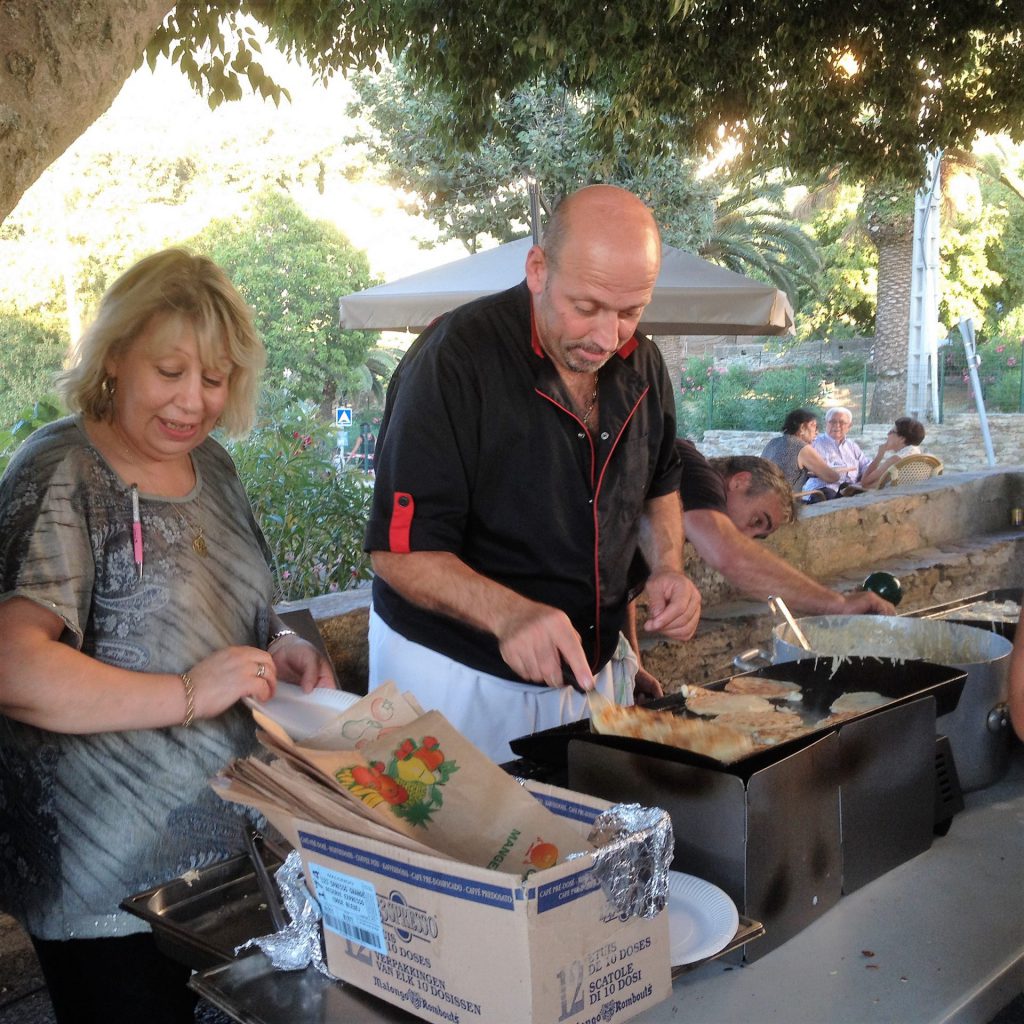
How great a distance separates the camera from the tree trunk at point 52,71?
2391mm

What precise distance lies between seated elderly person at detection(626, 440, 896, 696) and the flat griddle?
0.66 m

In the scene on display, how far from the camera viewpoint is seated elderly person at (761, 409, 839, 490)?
9.55 m

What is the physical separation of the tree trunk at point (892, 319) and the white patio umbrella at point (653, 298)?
1556 centimetres

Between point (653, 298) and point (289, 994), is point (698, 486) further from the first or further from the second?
point (653, 298)

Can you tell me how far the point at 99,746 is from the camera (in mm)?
1817

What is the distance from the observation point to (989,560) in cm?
681

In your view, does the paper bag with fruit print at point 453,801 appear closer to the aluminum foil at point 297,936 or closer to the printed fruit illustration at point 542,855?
the printed fruit illustration at point 542,855

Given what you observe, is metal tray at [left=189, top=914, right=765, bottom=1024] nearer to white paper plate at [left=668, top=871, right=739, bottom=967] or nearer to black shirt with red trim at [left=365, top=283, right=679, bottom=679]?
white paper plate at [left=668, top=871, right=739, bottom=967]

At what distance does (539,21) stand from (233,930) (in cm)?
477

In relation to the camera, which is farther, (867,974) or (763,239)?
(763,239)

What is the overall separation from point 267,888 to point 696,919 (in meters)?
0.60

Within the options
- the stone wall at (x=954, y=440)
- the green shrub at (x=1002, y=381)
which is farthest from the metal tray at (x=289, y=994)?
the green shrub at (x=1002, y=381)

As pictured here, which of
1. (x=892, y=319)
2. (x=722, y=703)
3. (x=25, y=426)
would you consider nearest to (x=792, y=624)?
(x=722, y=703)

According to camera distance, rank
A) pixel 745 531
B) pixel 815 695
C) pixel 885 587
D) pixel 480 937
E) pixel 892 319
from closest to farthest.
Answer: pixel 480 937 → pixel 815 695 → pixel 885 587 → pixel 745 531 → pixel 892 319
